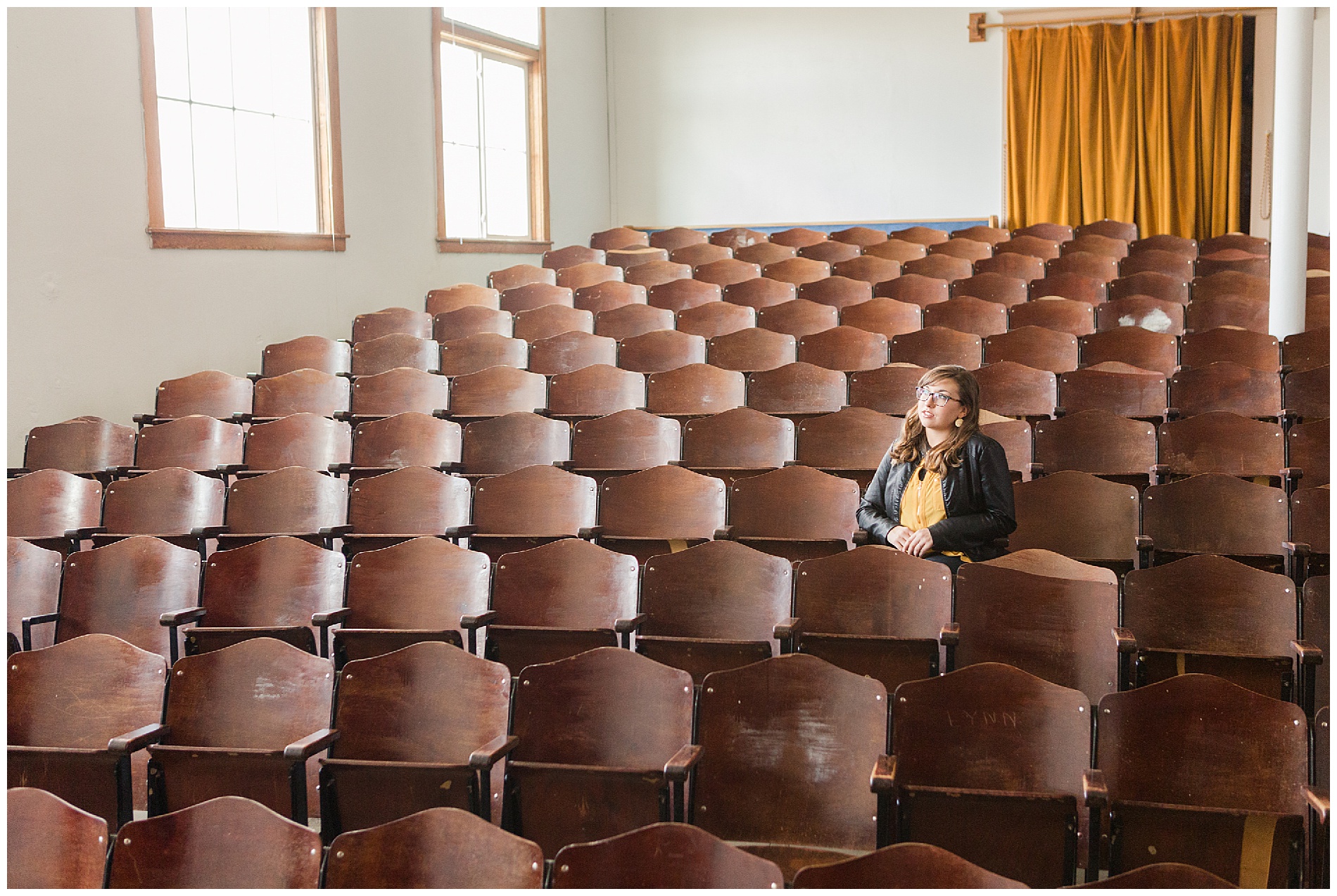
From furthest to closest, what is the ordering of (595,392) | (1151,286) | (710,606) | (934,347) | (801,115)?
(801,115), (1151,286), (934,347), (595,392), (710,606)

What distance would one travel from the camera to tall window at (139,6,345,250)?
4.58m

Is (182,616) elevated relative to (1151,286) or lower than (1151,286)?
lower

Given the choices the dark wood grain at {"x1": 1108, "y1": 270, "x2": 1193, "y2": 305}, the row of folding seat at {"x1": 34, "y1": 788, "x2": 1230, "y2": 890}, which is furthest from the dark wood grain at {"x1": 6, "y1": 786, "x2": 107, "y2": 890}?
the dark wood grain at {"x1": 1108, "y1": 270, "x2": 1193, "y2": 305}

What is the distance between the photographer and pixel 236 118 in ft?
16.4

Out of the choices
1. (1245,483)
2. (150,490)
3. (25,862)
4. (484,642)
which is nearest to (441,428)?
(150,490)

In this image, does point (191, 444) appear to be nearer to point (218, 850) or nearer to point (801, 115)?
→ point (218, 850)

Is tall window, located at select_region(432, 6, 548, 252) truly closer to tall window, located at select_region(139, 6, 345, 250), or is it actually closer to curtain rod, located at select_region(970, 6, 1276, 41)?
tall window, located at select_region(139, 6, 345, 250)

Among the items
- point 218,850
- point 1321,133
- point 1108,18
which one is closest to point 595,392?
point 218,850

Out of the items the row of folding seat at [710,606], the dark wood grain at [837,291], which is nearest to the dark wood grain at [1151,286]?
the dark wood grain at [837,291]

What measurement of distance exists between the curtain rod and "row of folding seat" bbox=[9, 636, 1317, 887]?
565cm

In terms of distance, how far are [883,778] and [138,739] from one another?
1.33 metres

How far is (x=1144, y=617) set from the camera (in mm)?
2375

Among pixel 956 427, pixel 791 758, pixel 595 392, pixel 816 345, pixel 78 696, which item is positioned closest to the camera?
pixel 791 758

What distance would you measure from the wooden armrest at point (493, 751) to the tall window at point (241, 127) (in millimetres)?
3146
